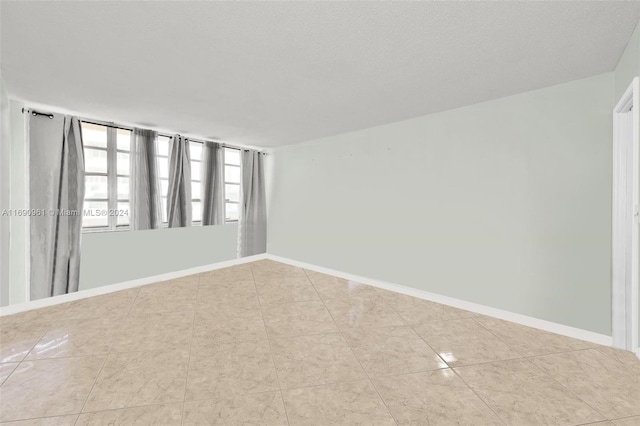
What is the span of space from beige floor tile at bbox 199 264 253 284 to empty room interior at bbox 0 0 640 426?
7 cm

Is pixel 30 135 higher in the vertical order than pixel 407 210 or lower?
higher

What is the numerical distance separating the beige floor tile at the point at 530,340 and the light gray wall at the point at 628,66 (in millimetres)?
1662

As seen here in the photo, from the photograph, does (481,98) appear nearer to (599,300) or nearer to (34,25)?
(599,300)

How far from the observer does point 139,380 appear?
1.68 m

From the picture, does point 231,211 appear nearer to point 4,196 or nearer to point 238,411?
point 4,196

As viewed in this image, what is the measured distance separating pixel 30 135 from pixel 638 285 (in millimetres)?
5864

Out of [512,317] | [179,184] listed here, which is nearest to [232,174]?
[179,184]

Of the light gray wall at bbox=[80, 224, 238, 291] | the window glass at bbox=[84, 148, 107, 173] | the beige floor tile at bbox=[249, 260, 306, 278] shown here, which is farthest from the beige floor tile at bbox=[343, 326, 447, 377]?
the window glass at bbox=[84, 148, 107, 173]

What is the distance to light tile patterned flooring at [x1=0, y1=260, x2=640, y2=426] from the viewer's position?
1.45 metres

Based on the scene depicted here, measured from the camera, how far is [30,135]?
134 inches

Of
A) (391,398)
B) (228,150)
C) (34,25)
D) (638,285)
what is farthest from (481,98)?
(228,150)

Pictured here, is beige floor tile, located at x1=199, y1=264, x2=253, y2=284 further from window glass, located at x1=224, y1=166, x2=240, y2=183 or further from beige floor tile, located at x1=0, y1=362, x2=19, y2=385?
window glass, located at x1=224, y1=166, x2=240, y2=183

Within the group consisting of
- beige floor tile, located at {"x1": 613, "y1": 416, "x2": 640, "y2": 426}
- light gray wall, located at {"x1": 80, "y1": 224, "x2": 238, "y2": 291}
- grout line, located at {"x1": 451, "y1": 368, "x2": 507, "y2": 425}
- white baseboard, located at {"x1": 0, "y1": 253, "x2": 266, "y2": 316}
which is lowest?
beige floor tile, located at {"x1": 613, "y1": 416, "x2": 640, "y2": 426}

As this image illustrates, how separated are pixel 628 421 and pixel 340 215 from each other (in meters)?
3.64
